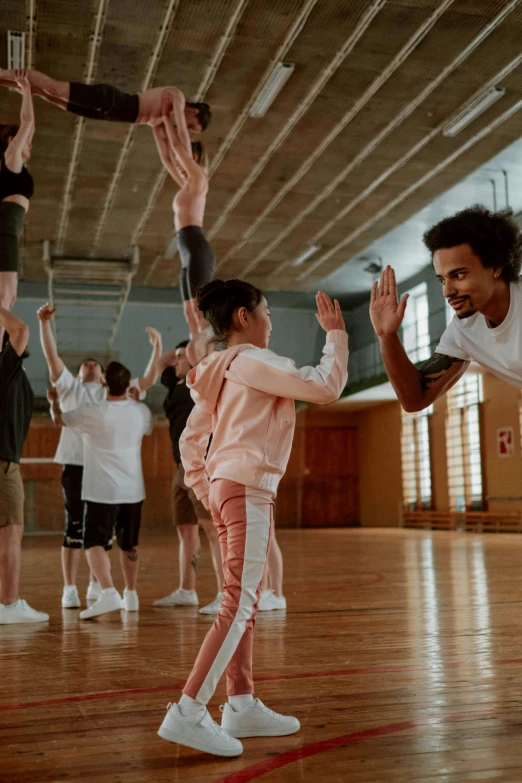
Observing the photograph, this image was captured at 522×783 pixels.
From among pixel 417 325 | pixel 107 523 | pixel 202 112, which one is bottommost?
pixel 107 523

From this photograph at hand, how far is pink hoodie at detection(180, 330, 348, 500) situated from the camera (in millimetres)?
2197

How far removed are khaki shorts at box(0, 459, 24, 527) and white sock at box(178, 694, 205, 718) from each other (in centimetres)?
245

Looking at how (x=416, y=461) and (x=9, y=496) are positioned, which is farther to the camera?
(x=416, y=461)

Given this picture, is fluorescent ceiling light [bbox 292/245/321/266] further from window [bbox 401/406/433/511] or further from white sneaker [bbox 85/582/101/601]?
white sneaker [bbox 85/582/101/601]

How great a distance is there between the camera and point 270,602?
15.2ft

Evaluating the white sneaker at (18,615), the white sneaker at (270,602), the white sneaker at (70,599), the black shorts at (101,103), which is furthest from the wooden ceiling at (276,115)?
the white sneaker at (18,615)

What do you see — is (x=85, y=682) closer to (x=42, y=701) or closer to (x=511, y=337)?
(x=42, y=701)

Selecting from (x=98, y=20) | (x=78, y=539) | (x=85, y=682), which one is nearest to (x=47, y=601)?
(x=78, y=539)

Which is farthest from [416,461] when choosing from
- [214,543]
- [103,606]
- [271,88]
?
[103,606]

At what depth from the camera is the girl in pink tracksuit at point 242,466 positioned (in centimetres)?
209

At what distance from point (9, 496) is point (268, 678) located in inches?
81.4

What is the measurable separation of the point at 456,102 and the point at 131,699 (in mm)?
10354

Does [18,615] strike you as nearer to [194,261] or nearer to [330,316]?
[194,261]

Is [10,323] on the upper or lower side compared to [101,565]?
upper
